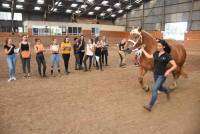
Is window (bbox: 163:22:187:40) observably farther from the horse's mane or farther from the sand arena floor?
the horse's mane

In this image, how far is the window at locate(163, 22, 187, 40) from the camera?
123 ft

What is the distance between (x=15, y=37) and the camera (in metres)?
32.2

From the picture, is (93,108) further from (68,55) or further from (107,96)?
(68,55)

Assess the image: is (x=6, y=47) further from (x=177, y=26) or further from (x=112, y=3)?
(x=112, y=3)

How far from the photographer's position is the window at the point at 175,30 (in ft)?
123

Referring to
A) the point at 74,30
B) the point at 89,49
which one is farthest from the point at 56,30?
the point at 89,49

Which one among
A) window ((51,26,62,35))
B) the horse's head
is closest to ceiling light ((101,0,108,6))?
window ((51,26,62,35))

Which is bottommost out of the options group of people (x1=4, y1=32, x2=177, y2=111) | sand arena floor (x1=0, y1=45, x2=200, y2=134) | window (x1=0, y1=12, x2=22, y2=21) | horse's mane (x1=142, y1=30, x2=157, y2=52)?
sand arena floor (x1=0, y1=45, x2=200, y2=134)

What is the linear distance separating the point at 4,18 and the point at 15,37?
1803 centimetres

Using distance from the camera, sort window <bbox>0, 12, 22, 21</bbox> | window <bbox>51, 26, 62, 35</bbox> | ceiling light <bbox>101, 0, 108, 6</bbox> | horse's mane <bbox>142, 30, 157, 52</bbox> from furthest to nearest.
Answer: window <bbox>0, 12, 22, 21</bbox>, ceiling light <bbox>101, 0, 108, 6</bbox>, window <bbox>51, 26, 62, 35</bbox>, horse's mane <bbox>142, 30, 157, 52</bbox>

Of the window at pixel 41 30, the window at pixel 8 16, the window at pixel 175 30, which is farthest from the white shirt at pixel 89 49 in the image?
the window at pixel 8 16

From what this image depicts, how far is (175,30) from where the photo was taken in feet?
127

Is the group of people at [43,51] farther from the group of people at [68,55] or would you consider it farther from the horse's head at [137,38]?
the horse's head at [137,38]

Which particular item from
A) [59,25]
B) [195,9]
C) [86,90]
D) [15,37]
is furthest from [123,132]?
[59,25]
